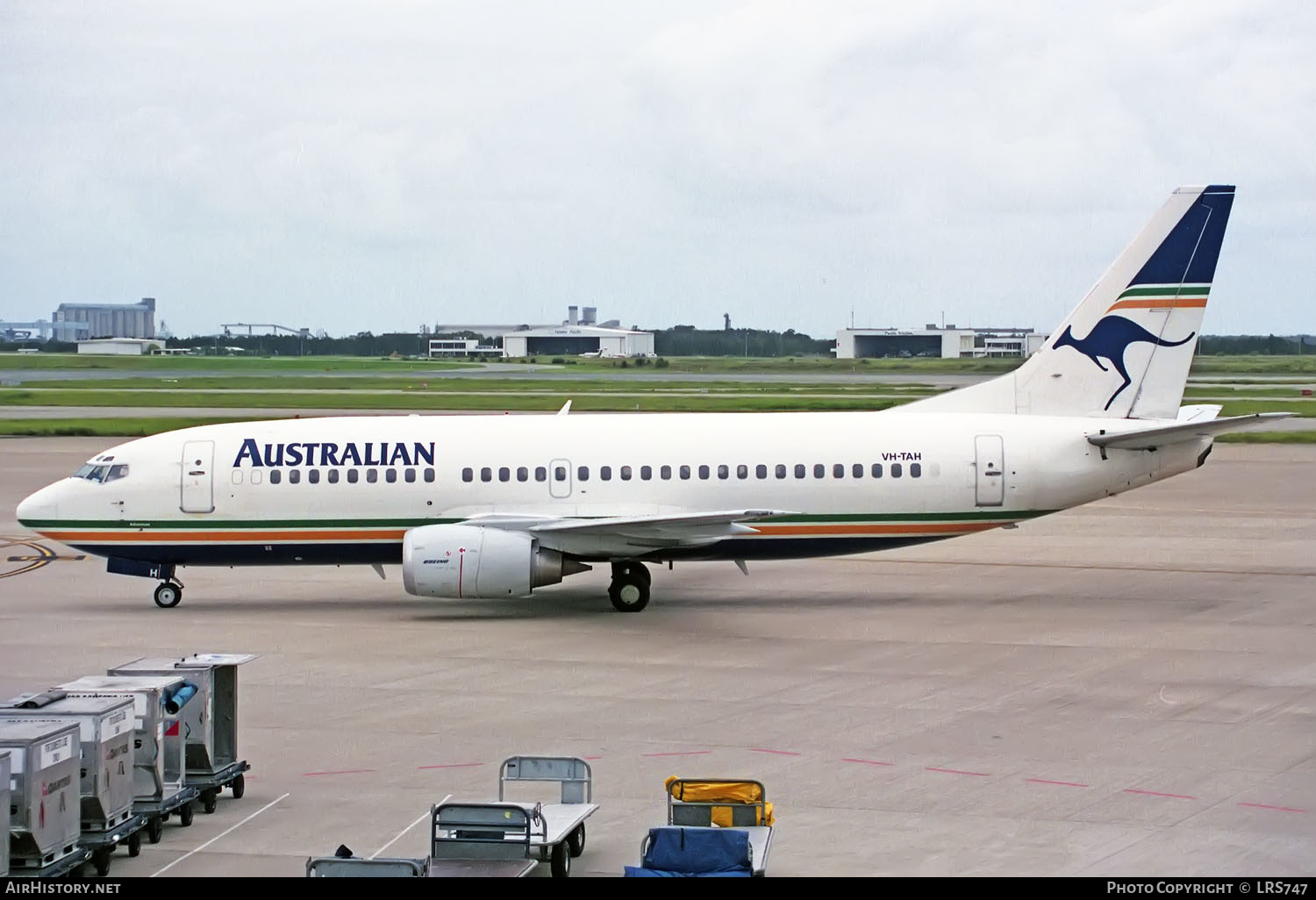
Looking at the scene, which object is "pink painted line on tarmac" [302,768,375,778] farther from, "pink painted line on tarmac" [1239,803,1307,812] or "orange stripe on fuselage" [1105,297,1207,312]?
"orange stripe on fuselage" [1105,297,1207,312]

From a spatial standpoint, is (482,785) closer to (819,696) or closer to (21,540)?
(819,696)

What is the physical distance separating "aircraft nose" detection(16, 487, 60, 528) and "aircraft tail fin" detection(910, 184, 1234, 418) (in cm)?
1907

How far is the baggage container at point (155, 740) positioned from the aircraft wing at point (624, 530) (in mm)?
11917

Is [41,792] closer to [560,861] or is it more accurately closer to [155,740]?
[155,740]

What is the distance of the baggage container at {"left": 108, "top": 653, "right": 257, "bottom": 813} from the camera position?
52.5ft

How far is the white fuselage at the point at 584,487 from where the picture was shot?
2897cm

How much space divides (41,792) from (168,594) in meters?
17.1

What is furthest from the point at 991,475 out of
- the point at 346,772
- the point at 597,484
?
the point at 346,772

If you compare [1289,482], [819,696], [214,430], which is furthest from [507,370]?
[819,696]

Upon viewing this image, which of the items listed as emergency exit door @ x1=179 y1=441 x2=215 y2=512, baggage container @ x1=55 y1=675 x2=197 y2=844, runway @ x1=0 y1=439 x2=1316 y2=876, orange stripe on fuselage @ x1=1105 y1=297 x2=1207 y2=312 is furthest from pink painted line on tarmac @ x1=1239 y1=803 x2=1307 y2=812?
emergency exit door @ x1=179 y1=441 x2=215 y2=512

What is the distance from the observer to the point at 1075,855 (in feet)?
46.8

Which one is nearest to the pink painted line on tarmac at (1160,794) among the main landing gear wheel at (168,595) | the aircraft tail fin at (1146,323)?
the aircraft tail fin at (1146,323)

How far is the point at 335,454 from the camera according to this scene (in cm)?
2930

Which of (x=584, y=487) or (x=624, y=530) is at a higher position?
(x=584, y=487)
